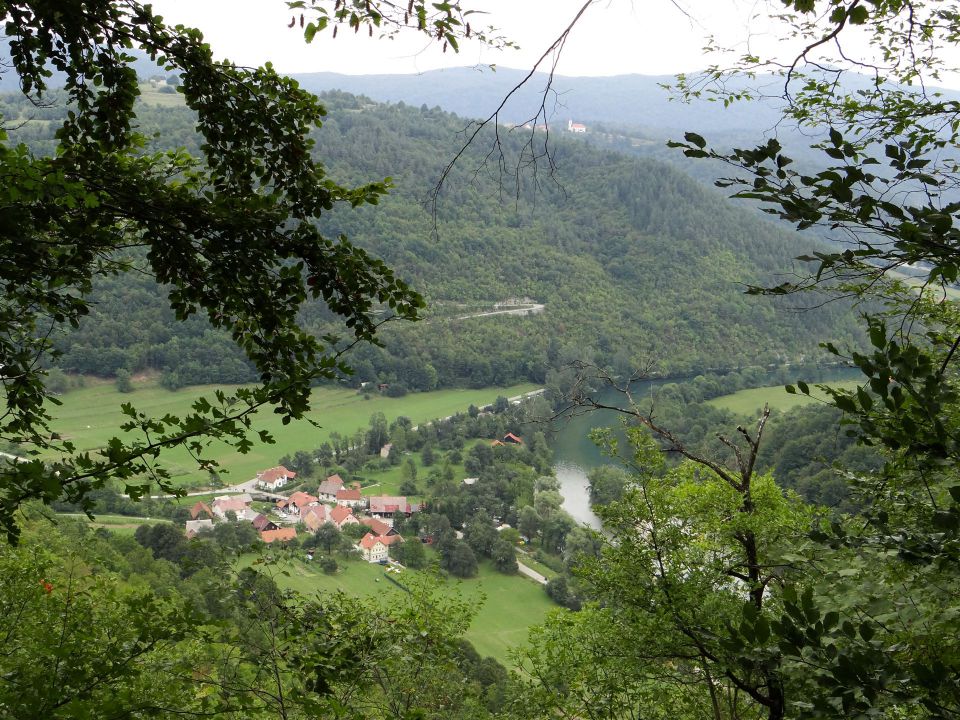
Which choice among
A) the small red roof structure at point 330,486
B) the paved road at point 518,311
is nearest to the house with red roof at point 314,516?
the small red roof structure at point 330,486

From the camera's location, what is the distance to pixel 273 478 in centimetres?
3038

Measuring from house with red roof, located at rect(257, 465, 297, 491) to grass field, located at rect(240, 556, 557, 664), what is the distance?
951 cm

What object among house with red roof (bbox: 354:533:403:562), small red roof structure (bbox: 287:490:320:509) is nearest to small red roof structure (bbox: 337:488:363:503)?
small red roof structure (bbox: 287:490:320:509)

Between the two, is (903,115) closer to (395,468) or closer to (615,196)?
(395,468)

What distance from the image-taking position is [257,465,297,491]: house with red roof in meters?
30.2

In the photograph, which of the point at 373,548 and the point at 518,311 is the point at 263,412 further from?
the point at 518,311

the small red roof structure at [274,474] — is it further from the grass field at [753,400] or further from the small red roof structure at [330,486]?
the grass field at [753,400]

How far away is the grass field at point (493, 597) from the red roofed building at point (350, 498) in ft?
24.3

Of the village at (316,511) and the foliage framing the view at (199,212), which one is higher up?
Result: the foliage framing the view at (199,212)

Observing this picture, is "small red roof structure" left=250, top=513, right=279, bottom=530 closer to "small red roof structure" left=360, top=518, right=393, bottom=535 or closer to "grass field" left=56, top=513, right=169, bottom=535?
"grass field" left=56, top=513, right=169, bottom=535

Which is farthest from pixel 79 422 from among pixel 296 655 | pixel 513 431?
pixel 296 655

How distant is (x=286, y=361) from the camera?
2.29 metres

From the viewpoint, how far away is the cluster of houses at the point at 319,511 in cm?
2273

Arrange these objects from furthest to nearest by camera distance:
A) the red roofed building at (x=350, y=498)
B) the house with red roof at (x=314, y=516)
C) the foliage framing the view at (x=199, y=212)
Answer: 1. the red roofed building at (x=350, y=498)
2. the house with red roof at (x=314, y=516)
3. the foliage framing the view at (x=199, y=212)
